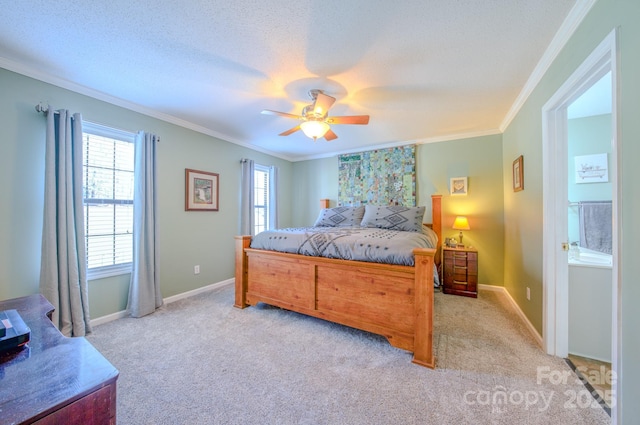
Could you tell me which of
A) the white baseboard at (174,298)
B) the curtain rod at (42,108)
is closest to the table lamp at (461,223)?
the white baseboard at (174,298)

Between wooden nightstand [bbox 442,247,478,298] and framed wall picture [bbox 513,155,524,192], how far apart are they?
38.8 inches

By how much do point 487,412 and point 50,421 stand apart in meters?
1.89

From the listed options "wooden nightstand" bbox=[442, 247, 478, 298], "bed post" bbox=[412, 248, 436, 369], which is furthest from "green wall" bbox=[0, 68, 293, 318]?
"wooden nightstand" bbox=[442, 247, 478, 298]

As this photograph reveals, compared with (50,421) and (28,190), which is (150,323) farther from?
(50,421)

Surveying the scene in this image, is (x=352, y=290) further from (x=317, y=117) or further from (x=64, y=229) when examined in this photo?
(x=64, y=229)

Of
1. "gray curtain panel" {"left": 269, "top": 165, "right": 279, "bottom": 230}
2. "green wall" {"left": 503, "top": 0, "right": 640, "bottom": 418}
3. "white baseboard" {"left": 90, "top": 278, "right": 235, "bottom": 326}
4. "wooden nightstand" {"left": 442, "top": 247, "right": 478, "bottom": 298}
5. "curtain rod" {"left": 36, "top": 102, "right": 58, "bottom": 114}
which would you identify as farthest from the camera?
"gray curtain panel" {"left": 269, "top": 165, "right": 279, "bottom": 230}

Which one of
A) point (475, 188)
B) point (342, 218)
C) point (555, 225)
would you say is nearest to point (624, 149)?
point (555, 225)

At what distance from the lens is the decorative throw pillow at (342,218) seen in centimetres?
375

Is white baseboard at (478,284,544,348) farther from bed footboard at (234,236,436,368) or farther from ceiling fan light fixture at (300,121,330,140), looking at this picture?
ceiling fan light fixture at (300,121,330,140)

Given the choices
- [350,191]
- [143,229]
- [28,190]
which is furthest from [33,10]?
[350,191]

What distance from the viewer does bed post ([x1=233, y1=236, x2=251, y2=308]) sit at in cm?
279

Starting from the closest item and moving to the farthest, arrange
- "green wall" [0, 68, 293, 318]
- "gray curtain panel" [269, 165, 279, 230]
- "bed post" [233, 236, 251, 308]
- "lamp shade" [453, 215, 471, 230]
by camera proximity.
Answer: "green wall" [0, 68, 293, 318], "bed post" [233, 236, 251, 308], "lamp shade" [453, 215, 471, 230], "gray curtain panel" [269, 165, 279, 230]

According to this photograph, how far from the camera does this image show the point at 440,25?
1.54 metres

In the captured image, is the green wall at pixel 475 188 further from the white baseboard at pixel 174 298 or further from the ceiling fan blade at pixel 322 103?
the white baseboard at pixel 174 298
